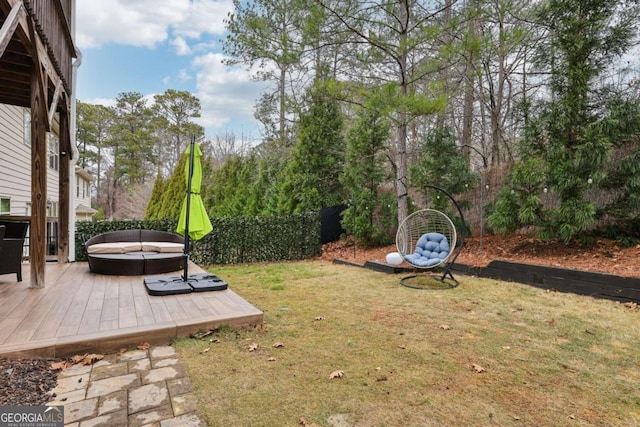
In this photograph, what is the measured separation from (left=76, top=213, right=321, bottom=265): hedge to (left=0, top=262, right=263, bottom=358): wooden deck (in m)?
2.36

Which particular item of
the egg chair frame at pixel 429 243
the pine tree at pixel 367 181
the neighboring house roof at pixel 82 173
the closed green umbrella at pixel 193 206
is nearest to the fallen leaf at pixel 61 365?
the closed green umbrella at pixel 193 206

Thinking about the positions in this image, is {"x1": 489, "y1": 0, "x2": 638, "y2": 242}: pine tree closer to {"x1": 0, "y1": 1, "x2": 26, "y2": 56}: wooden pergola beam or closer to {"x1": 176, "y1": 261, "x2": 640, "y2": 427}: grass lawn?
{"x1": 176, "y1": 261, "x2": 640, "y2": 427}: grass lawn

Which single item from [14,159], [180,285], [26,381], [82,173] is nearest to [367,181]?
[180,285]

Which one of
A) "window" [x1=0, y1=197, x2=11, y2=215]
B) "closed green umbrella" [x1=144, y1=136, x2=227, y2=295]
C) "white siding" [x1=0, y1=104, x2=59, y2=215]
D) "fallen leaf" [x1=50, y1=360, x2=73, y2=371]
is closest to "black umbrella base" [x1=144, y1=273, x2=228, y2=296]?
"closed green umbrella" [x1=144, y1=136, x2=227, y2=295]

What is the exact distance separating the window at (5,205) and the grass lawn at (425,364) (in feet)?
24.8

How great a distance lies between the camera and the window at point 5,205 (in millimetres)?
8008

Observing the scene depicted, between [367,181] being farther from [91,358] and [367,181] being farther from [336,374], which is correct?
[91,358]

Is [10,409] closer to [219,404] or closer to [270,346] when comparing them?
[219,404]

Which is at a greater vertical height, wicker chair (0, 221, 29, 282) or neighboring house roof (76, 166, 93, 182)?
neighboring house roof (76, 166, 93, 182)

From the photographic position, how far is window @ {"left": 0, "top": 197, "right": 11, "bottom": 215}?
8008 mm

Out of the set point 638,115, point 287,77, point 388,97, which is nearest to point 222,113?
point 287,77

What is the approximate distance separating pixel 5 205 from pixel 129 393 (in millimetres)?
8910

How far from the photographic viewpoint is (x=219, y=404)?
1982 millimetres

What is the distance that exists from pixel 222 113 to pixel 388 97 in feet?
54.6
